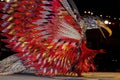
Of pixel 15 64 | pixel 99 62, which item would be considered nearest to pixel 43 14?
pixel 15 64

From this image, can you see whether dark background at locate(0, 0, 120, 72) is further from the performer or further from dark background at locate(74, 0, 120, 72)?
the performer

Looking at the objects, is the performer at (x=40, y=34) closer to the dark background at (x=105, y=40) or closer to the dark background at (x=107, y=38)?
the dark background at (x=105, y=40)

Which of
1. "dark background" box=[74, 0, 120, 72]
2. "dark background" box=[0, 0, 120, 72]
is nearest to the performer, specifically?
"dark background" box=[0, 0, 120, 72]

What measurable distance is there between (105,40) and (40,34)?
4.64m

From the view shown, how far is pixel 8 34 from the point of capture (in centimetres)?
668

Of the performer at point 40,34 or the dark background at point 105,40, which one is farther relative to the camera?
the dark background at point 105,40

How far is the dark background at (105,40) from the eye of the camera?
9070 millimetres

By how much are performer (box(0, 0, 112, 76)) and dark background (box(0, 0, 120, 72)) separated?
61.5 inches

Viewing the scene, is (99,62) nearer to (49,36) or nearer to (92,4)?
(92,4)

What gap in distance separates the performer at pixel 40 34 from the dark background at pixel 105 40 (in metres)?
1.56

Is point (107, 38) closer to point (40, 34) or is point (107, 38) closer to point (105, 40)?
point (105, 40)

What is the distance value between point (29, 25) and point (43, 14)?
391 mm

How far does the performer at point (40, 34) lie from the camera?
258 inches

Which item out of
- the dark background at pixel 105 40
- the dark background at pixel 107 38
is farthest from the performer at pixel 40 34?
the dark background at pixel 107 38
